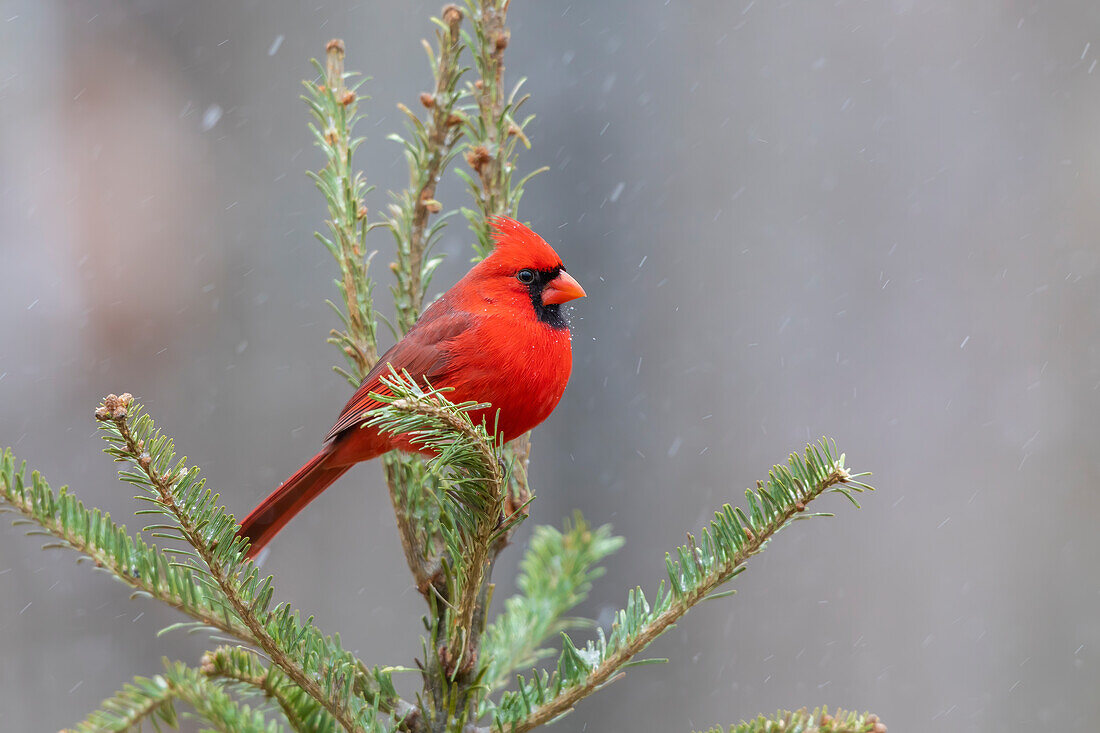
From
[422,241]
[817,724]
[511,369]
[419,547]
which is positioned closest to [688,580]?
[817,724]

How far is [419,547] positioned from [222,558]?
11.4 inches

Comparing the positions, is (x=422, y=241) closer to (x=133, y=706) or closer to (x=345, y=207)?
(x=345, y=207)

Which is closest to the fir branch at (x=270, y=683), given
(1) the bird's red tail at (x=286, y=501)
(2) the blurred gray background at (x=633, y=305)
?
(1) the bird's red tail at (x=286, y=501)

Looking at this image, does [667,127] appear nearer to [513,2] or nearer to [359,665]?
[513,2]

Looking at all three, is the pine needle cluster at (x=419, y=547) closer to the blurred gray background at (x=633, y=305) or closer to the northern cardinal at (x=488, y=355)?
the northern cardinal at (x=488, y=355)

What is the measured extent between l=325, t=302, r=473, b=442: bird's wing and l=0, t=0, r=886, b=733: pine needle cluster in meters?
0.03

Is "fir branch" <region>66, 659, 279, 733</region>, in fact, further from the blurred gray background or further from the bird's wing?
the blurred gray background

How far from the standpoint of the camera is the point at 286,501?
3.83 feet

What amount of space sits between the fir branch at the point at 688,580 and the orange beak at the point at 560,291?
1.66ft

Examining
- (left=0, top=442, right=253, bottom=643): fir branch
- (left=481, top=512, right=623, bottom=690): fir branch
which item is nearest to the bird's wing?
(left=481, top=512, right=623, bottom=690): fir branch

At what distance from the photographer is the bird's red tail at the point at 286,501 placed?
3.57 ft

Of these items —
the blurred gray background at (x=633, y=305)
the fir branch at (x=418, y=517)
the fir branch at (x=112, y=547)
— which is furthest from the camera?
the blurred gray background at (x=633, y=305)

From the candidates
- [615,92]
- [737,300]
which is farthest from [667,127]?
[737,300]

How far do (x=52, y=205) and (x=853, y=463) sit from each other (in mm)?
2241
